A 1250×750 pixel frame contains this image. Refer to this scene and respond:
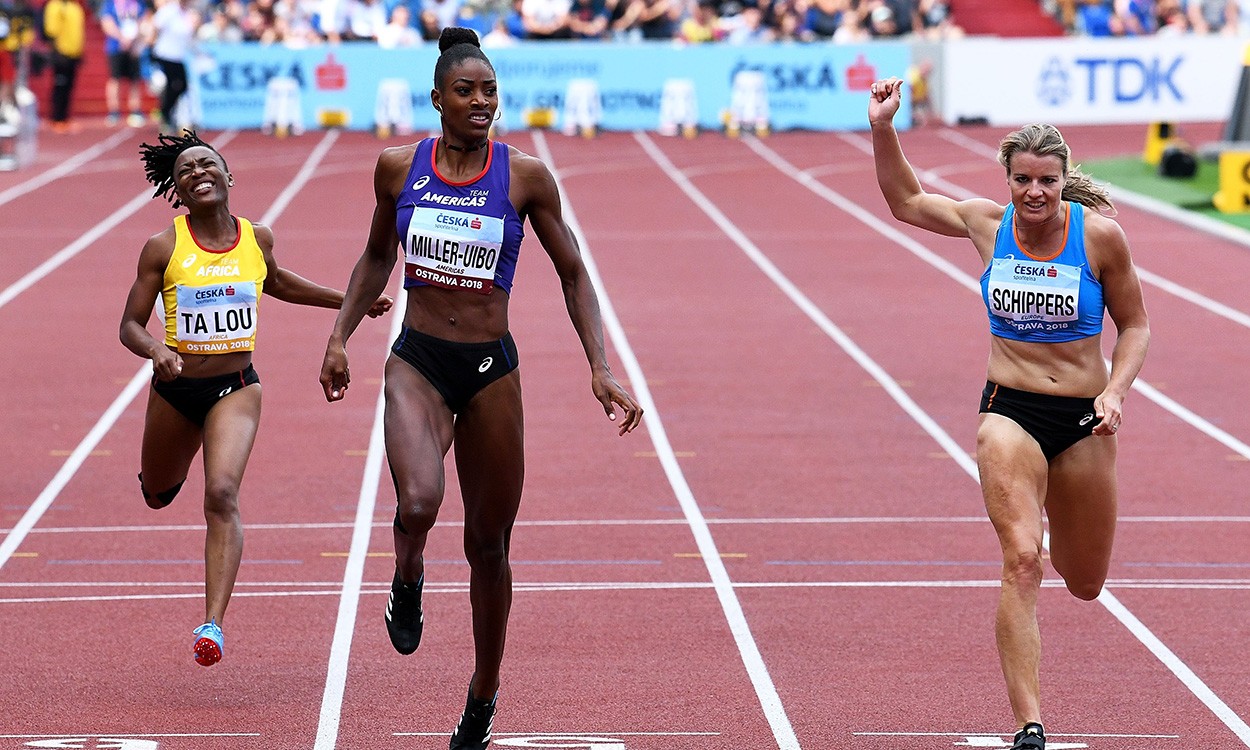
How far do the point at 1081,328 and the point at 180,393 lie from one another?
3.09 meters

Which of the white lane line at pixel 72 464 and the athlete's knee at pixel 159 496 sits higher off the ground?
the athlete's knee at pixel 159 496

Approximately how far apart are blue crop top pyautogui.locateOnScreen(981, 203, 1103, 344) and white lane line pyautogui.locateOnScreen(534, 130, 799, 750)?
4.84 ft

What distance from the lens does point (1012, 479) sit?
19.2 ft

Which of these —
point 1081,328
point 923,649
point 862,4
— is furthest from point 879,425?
point 862,4

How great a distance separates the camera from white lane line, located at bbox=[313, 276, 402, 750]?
20.7ft

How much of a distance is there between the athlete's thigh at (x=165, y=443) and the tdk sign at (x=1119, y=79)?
2432 cm

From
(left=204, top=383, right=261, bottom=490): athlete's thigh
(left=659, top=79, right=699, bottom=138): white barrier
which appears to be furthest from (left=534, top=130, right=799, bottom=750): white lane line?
(left=659, top=79, right=699, bottom=138): white barrier

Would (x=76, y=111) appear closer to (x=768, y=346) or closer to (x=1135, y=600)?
(x=768, y=346)

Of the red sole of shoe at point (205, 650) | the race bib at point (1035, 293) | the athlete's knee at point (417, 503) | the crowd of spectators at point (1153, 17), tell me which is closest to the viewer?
the athlete's knee at point (417, 503)

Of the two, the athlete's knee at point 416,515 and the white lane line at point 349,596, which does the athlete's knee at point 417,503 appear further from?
the white lane line at point 349,596

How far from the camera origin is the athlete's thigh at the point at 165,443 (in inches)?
271

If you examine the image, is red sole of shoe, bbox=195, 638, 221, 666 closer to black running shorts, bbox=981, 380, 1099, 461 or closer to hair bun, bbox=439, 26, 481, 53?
hair bun, bbox=439, 26, 481, 53

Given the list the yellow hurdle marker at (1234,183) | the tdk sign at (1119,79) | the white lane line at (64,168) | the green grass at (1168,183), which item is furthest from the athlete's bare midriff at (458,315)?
the tdk sign at (1119,79)

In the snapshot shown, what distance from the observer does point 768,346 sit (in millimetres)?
14258
